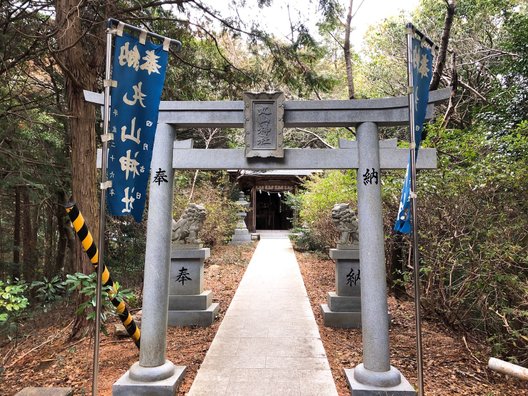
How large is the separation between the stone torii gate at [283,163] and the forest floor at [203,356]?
0.55 meters

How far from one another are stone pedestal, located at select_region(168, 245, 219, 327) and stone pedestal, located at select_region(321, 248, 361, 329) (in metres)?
2.36

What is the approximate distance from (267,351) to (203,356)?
0.96 meters

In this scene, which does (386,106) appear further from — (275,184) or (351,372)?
(275,184)

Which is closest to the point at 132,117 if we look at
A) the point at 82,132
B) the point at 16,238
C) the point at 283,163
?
the point at 283,163

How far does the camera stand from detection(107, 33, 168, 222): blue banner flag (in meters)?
3.40

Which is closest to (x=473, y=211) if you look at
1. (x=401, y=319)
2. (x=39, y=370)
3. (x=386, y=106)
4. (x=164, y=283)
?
(x=386, y=106)

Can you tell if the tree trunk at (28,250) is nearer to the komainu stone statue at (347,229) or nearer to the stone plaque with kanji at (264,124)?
the komainu stone statue at (347,229)

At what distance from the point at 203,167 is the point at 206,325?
3.52 metres

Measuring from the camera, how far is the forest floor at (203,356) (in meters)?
4.42

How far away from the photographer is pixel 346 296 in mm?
6812

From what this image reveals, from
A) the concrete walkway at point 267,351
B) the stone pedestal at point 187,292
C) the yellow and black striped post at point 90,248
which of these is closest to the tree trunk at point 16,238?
the stone pedestal at point 187,292

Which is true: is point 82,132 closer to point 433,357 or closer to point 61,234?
point 433,357

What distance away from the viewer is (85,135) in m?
5.69

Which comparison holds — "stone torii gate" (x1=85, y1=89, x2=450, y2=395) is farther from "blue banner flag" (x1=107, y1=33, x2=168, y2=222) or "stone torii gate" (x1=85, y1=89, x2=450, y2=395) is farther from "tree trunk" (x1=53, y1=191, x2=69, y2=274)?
"tree trunk" (x1=53, y1=191, x2=69, y2=274)
